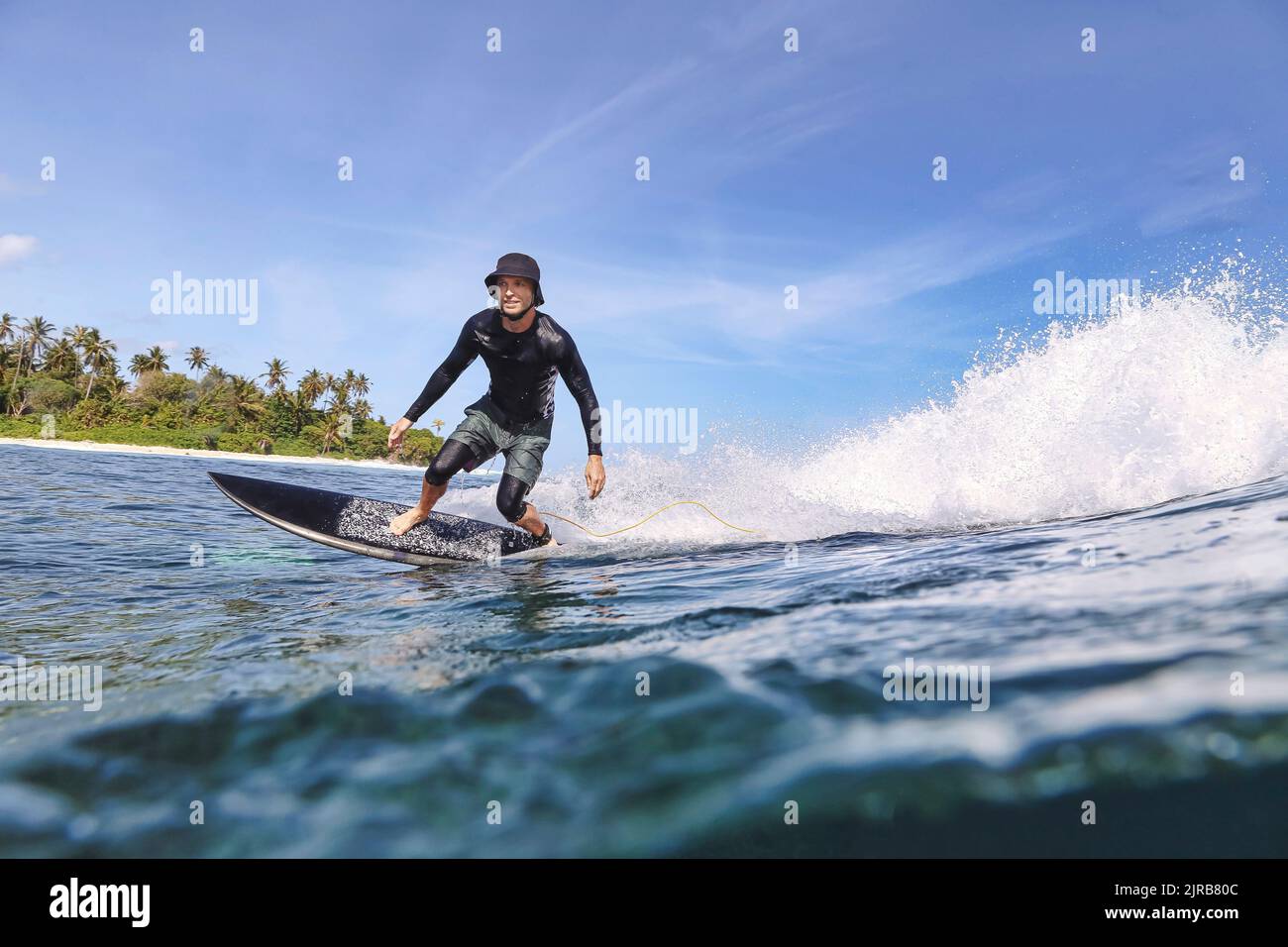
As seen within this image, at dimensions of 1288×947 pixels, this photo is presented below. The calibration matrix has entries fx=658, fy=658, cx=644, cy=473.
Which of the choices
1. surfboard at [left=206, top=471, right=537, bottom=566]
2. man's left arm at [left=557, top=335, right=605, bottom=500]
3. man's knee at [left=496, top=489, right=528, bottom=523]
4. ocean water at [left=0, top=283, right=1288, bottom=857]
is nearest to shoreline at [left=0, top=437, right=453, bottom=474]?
surfboard at [left=206, top=471, right=537, bottom=566]

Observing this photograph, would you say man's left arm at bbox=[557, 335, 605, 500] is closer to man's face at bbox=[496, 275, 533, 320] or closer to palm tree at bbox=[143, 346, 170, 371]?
man's face at bbox=[496, 275, 533, 320]

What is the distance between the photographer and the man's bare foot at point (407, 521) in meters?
7.09

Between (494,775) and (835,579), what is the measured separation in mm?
2945

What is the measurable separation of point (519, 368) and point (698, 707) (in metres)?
5.05

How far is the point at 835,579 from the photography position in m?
4.35

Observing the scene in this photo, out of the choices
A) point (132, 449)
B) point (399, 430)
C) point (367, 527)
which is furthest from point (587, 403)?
point (132, 449)

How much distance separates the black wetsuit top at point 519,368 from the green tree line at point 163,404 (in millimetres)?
64028


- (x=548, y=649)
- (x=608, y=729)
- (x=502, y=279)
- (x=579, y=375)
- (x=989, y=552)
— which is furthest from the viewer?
(x=579, y=375)

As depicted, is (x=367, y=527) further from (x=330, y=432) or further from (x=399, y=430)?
(x=330, y=432)

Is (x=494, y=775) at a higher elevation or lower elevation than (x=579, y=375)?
lower

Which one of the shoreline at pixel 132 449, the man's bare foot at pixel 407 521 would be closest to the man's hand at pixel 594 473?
the man's bare foot at pixel 407 521

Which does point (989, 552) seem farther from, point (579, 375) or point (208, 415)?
point (208, 415)

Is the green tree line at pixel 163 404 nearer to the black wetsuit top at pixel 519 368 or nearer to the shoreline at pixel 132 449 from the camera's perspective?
the shoreline at pixel 132 449

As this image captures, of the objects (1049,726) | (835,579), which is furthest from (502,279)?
(1049,726)
